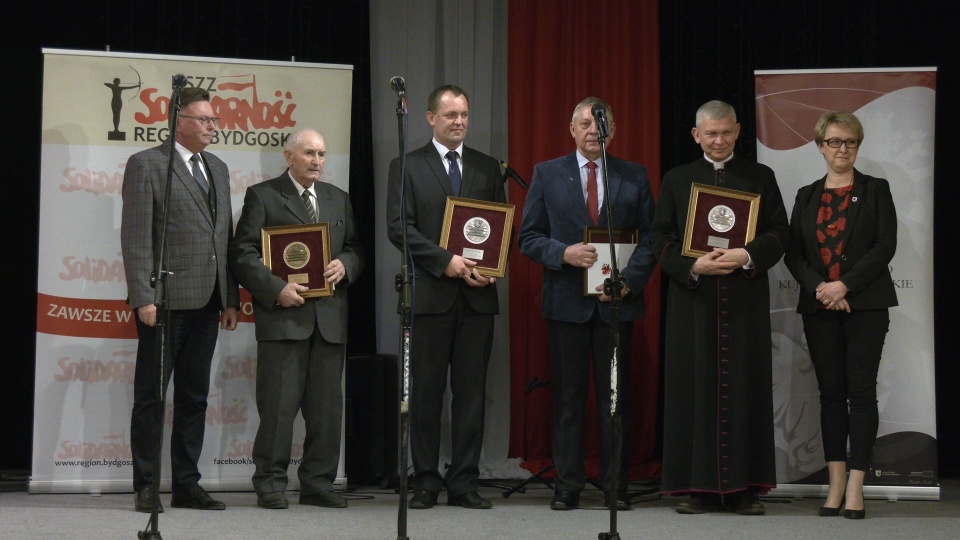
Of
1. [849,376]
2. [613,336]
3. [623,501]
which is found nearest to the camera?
[613,336]

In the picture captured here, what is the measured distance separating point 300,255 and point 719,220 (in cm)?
194

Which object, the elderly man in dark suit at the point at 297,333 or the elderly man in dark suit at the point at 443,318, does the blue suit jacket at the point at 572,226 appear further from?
the elderly man in dark suit at the point at 297,333

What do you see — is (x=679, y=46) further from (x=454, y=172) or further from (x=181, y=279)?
(x=181, y=279)

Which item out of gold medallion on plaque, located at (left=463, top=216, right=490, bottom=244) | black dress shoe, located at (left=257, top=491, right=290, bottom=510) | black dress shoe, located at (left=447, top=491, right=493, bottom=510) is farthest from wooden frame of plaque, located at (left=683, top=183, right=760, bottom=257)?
black dress shoe, located at (left=257, top=491, right=290, bottom=510)

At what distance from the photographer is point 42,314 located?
17.1ft

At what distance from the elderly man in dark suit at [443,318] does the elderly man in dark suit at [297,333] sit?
37cm

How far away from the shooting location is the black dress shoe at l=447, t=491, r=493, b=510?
4.77 m

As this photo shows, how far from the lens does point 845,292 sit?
461 cm

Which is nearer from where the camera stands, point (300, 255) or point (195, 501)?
point (195, 501)

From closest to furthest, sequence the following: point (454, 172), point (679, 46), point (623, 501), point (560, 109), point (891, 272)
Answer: point (623, 501)
point (454, 172)
point (891, 272)
point (560, 109)
point (679, 46)

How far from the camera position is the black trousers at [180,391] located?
4.70 m

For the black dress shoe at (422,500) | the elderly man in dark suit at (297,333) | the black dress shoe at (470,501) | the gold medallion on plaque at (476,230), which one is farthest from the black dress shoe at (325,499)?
the gold medallion on plaque at (476,230)

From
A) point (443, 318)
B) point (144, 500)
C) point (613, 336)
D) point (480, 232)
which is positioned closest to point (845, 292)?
point (613, 336)

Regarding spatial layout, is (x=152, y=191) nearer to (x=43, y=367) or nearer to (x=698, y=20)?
(x=43, y=367)
